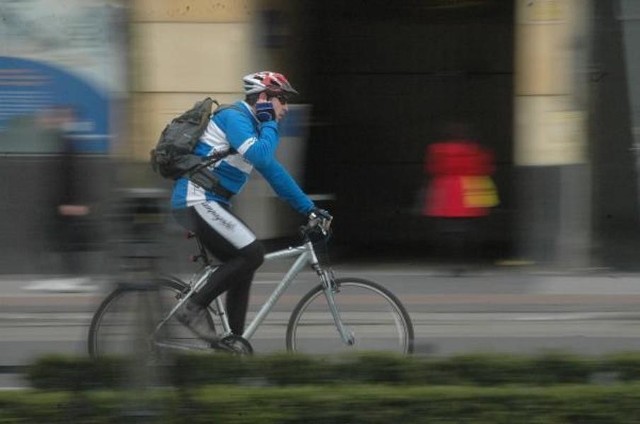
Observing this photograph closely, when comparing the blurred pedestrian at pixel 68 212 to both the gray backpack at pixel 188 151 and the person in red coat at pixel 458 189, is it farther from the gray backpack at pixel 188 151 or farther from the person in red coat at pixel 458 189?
the gray backpack at pixel 188 151

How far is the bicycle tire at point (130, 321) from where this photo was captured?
468cm

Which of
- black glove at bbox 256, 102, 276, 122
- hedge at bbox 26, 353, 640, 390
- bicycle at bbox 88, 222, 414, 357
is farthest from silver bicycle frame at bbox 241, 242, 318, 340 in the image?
hedge at bbox 26, 353, 640, 390

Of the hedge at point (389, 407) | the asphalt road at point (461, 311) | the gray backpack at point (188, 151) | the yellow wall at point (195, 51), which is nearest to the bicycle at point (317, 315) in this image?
the asphalt road at point (461, 311)

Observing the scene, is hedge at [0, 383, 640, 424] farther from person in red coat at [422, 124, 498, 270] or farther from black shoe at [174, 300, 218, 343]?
person in red coat at [422, 124, 498, 270]

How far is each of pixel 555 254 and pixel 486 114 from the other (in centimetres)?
259

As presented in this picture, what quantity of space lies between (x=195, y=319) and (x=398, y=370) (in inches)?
52.6

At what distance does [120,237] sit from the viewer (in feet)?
15.1

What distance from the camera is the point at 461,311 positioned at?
989 centimetres

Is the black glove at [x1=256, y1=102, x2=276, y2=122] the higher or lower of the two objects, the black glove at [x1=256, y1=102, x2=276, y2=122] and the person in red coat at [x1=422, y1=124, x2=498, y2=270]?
the higher

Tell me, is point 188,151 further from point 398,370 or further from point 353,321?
point 398,370

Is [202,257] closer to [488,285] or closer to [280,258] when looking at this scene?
[280,258]

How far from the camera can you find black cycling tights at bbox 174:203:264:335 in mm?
6621

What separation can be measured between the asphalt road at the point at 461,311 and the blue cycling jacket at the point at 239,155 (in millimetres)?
639

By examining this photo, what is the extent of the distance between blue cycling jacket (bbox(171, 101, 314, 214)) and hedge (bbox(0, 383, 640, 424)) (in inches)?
66.1
